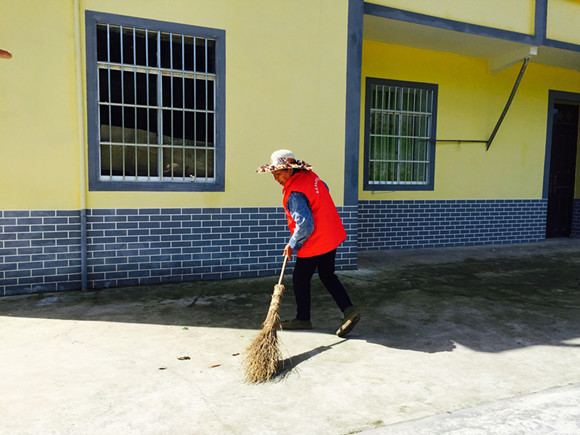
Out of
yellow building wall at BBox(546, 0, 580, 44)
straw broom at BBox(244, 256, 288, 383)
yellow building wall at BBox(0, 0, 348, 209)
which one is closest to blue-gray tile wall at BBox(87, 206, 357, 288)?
yellow building wall at BBox(0, 0, 348, 209)

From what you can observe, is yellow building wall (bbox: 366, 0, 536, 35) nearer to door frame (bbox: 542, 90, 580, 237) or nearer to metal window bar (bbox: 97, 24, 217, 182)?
door frame (bbox: 542, 90, 580, 237)

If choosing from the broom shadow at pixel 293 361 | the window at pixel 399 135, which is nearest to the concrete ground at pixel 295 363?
the broom shadow at pixel 293 361

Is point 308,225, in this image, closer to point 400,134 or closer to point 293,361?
point 293,361

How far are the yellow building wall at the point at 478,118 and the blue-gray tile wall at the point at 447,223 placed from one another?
19 centimetres

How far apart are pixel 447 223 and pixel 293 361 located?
666 centimetres

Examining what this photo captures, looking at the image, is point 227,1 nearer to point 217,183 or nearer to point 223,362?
point 217,183

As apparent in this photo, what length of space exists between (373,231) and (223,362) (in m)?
5.68

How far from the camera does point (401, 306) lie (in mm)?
5145

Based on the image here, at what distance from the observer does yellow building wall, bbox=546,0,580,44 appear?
8.40 m

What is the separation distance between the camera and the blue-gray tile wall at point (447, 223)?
8.75 m

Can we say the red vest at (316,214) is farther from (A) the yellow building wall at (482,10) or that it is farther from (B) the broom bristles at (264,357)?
(A) the yellow building wall at (482,10)

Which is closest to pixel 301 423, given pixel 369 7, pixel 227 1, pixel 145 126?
pixel 145 126

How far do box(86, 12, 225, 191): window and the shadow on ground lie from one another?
4.81ft

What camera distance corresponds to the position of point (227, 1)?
6.02 m
